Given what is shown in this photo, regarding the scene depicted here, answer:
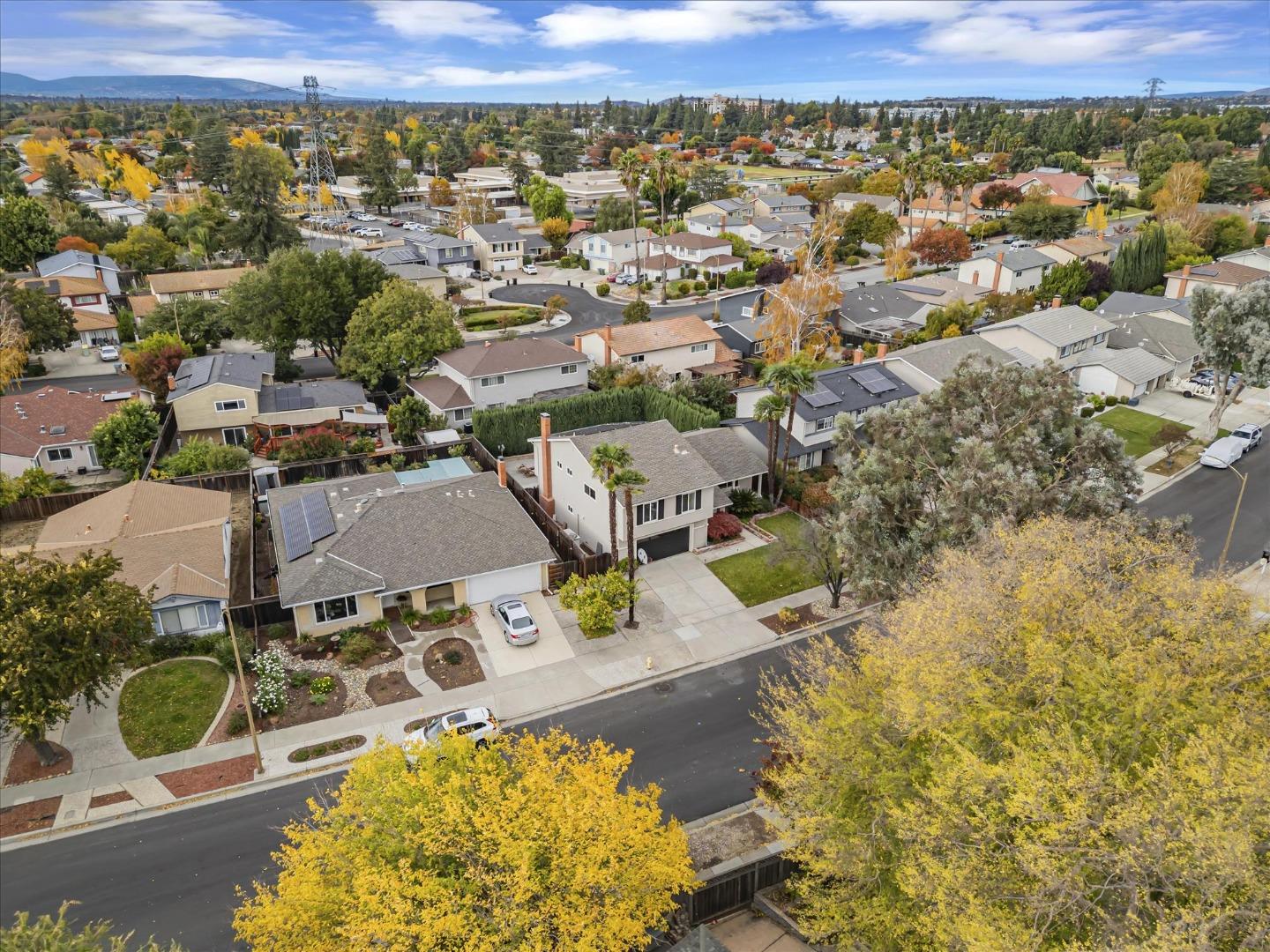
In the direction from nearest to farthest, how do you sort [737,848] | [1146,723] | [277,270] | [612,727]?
1. [1146,723]
2. [737,848]
3. [612,727]
4. [277,270]

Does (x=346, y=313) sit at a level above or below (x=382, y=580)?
above

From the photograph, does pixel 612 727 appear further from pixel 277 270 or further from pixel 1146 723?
pixel 277 270

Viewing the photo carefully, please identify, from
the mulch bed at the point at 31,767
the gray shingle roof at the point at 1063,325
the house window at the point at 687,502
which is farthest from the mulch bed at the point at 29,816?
the gray shingle roof at the point at 1063,325

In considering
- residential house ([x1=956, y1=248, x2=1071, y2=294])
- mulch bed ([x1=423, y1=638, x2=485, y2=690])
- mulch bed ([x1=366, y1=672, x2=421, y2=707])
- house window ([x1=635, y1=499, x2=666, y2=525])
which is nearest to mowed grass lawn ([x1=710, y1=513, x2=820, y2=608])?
house window ([x1=635, y1=499, x2=666, y2=525])

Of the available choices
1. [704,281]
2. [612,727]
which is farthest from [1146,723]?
[704,281]

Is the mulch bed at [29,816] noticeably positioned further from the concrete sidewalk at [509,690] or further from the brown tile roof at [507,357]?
the brown tile roof at [507,357]

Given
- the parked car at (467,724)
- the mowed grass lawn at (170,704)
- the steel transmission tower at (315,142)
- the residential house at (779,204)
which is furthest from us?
the residential house at (779,204)

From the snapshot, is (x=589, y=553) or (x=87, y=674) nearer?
(x=87, y=674)
